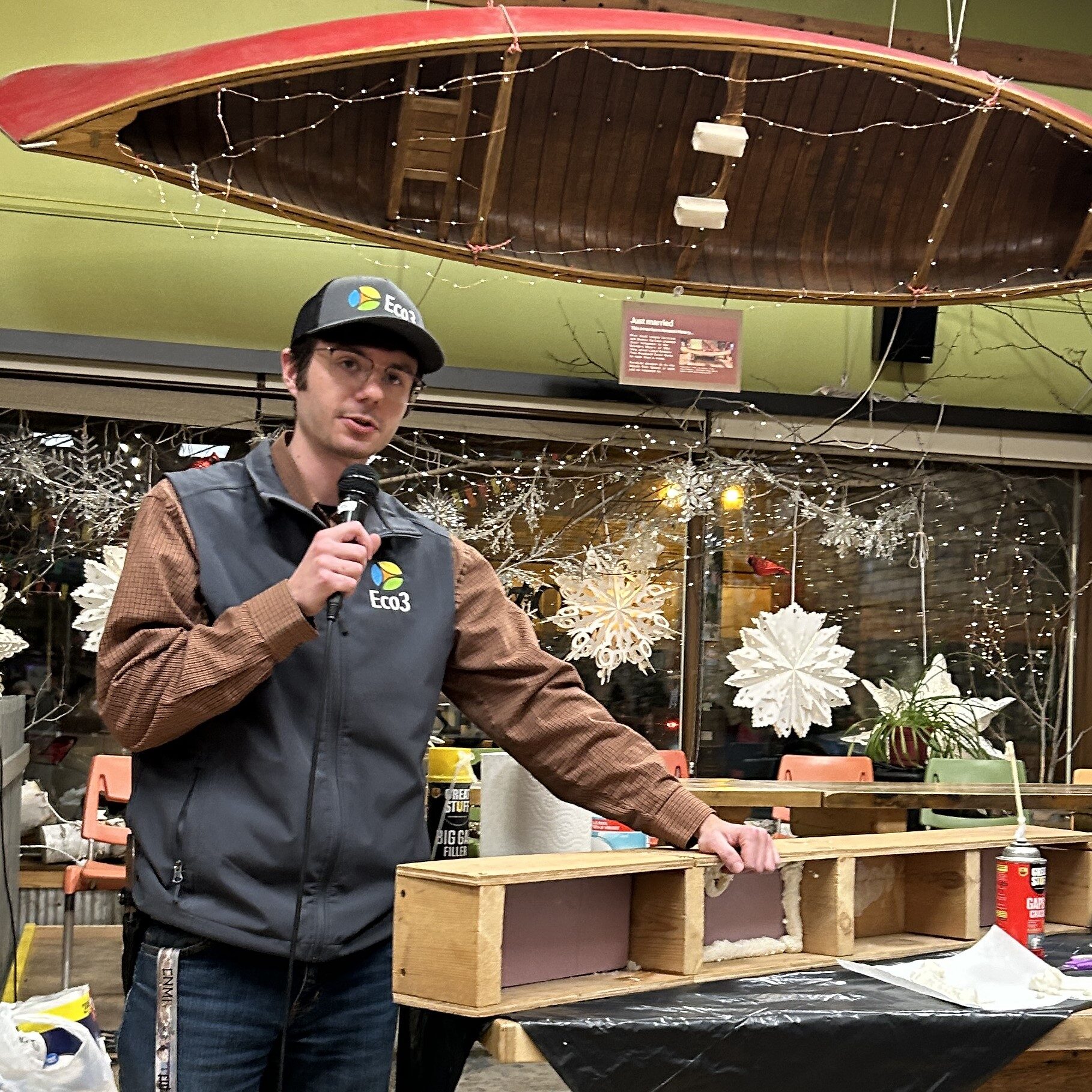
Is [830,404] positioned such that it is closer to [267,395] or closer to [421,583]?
[267,395]

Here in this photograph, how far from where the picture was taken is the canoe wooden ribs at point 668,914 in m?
1.65

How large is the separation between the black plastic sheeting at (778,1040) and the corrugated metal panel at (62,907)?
4.66 meters

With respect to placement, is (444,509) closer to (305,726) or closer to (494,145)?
(494,145)

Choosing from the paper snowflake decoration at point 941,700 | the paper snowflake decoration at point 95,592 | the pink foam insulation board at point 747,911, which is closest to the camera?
the pink foam insulation board at point 747,911

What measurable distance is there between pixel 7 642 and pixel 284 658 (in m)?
5.04

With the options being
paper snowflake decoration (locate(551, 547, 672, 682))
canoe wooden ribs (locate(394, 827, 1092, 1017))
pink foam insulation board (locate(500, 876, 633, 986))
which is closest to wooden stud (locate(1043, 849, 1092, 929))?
canoe wooden ribs (locate(394, 827, 1092, 1017))

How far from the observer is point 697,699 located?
22.4ft

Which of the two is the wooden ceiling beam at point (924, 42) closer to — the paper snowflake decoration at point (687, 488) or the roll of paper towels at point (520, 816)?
the paper snowflake decoration at point (687, 488)

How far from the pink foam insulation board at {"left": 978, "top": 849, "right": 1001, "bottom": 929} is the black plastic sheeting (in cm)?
49

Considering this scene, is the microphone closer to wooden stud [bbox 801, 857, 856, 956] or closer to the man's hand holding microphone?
the man's hand holding microphone

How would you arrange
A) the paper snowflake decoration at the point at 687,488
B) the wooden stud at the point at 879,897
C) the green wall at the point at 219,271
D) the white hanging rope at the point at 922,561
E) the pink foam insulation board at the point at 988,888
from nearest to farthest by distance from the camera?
the wooden stud at the point at 879,897, the pink foam insulation board at the point at 988,888, the green wall at the point at 219,271, the paper snowflake decoration at the point at 687,488, the white hanging rope at the point at 922,561

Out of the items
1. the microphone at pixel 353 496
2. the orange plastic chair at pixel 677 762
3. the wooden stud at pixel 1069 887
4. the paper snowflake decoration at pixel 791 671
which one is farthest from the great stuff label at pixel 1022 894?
the paper snowflake decoration at pixel 791 671

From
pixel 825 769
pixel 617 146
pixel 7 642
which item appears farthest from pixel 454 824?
pixel 7 642

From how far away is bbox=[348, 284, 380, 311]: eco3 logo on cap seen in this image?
178 cm
